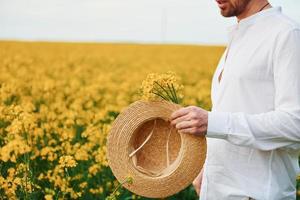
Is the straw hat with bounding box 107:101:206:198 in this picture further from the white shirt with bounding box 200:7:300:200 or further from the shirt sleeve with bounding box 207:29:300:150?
the shirt sleeve with bounding box 207:29:300:150

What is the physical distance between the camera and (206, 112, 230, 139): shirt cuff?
2010 mm

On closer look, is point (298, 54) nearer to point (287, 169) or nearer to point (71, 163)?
point (287, 169)

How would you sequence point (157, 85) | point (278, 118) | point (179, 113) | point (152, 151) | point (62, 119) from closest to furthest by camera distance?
1. point (278, 118)
2. point (179, 113)
3. point (157, 85)
4. point (152, 151)
5. point (62, 119)

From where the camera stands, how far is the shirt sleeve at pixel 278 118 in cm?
197

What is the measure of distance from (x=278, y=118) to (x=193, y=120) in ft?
0.86

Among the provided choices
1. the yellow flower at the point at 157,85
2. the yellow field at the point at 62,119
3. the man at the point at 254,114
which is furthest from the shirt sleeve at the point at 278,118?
the yellow field at the point at 62,119

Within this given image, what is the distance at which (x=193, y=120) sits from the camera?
2.03 metres

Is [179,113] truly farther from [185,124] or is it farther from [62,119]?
[62,119]

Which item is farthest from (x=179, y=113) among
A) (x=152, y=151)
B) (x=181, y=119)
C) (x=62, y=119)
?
(x=62, y=119)

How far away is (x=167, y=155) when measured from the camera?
7.81 feet

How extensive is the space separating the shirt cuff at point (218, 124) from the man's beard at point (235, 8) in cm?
39

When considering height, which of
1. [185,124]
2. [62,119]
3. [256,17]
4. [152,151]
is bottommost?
[62,119]

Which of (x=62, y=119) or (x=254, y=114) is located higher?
(x=254, y=114)

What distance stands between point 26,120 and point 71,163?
1.05 feet
